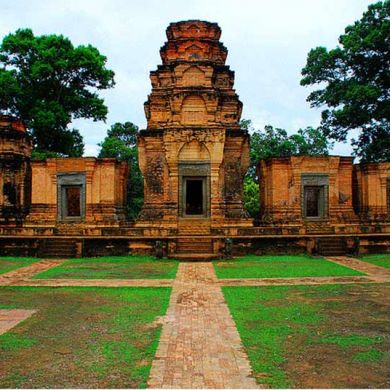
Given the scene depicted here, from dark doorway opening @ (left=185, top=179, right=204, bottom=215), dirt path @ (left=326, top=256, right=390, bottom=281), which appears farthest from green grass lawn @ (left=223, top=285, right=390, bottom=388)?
dark doorway opening @ (left=185, top=179, right=204, bottom=215)

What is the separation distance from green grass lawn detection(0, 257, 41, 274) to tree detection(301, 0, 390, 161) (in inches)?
866

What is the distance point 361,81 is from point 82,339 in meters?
28.8

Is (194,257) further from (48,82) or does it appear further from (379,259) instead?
(48,82)

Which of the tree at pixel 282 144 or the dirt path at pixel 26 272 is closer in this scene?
the dirt path at pixel 26 272

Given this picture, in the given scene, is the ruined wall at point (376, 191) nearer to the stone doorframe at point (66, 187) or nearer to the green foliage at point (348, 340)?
the stone doorframe at point (66, 187)

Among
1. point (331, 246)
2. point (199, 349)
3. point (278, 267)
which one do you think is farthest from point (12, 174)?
point (199, 349)

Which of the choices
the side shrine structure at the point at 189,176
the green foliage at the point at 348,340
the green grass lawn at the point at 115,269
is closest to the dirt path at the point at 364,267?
the side shrine structure at the point at 189,176

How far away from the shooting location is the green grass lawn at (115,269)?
13.5m

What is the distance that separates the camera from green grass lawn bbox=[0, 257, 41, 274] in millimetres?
15391

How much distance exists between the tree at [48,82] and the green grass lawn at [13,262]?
15.0m

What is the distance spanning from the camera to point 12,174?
82.5 feet

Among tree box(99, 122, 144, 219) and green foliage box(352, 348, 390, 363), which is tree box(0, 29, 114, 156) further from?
green foliage box(352, 348, 390, 363)

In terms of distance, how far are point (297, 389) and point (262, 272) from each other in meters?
9.05

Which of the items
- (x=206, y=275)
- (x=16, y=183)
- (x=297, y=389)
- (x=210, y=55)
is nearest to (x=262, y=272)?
(x=206, y=275)
